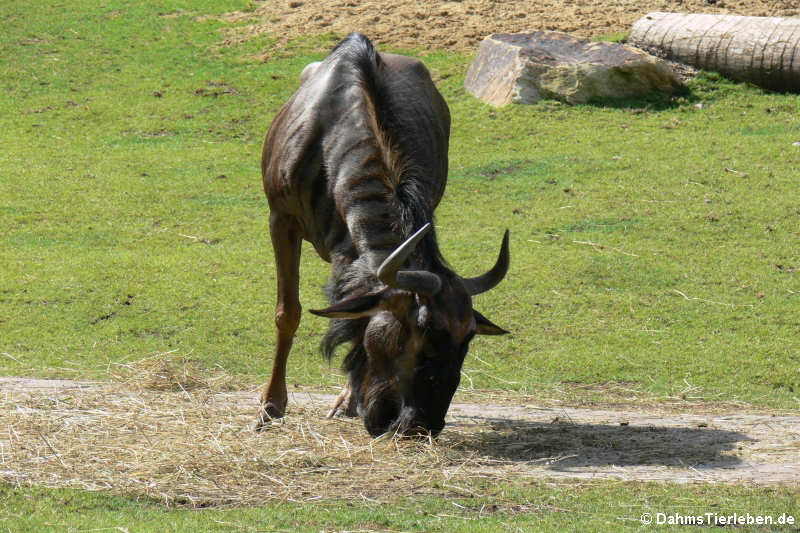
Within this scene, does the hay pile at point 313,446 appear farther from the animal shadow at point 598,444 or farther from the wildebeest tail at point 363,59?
the wildebeest tail at point 363,59

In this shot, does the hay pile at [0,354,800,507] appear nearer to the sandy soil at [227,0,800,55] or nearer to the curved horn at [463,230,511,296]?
the curved horn at [463,230,511,296]

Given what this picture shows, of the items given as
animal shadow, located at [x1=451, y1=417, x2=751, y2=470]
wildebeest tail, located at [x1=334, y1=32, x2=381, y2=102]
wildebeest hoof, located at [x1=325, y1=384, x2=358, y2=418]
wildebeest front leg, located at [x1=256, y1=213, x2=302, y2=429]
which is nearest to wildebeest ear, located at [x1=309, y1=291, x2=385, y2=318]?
animal shadow, located at [x1=451, y1=417, x2=751, y2=470]

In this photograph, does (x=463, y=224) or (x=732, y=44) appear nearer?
(x=463, y=224)

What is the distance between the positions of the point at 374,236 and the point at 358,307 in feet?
1.66

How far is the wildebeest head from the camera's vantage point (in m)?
6.04

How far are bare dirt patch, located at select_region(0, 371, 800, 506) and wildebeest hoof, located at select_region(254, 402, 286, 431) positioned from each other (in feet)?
0.27

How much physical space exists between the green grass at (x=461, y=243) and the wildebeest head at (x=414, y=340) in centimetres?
87

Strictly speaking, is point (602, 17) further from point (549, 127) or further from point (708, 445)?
point (708, 445)

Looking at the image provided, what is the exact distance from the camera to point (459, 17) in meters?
19.0

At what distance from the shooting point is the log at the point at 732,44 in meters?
15.0

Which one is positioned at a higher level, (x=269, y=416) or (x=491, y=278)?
(x=491, y=278)

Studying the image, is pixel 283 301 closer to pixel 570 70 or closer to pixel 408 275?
pixel 408 275

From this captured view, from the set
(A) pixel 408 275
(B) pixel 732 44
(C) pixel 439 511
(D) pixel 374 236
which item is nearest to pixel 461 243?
(D) pixel 374 236

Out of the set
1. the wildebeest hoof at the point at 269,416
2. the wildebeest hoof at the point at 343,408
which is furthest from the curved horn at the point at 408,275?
the wildebeest hoof at the point at 269,416
